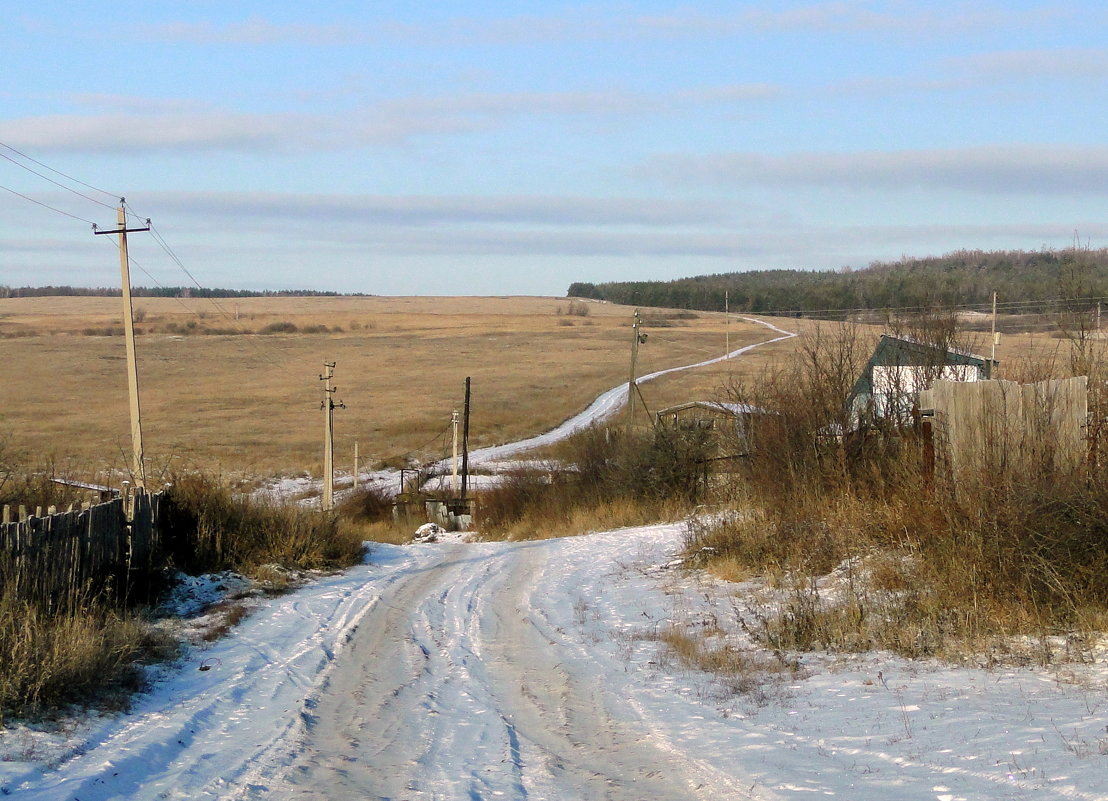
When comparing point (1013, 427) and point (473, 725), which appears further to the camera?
point (1013, 427)

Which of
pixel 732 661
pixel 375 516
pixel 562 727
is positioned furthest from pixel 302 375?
pixel 562 727

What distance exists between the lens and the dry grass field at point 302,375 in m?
58.0

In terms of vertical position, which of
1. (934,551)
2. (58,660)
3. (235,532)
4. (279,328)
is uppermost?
(279,328)

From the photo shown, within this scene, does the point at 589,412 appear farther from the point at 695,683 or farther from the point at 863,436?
the point at 695,683

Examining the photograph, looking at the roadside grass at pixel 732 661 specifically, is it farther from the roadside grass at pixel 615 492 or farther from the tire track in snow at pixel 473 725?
the roadside grass at pixel 615 492

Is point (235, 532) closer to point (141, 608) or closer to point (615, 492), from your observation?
point (141, 608)

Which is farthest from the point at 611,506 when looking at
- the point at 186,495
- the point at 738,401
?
the point at 186,495

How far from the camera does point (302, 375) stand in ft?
300

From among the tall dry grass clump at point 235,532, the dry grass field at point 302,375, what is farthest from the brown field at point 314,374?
the tall dry grass clump at point 235,532

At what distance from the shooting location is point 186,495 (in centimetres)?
1433

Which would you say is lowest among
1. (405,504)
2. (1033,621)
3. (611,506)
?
(405,504)

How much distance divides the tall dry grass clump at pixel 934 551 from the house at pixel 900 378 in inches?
28.2

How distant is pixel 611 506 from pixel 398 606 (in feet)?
45.1

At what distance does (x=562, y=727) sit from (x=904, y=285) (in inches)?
2040
